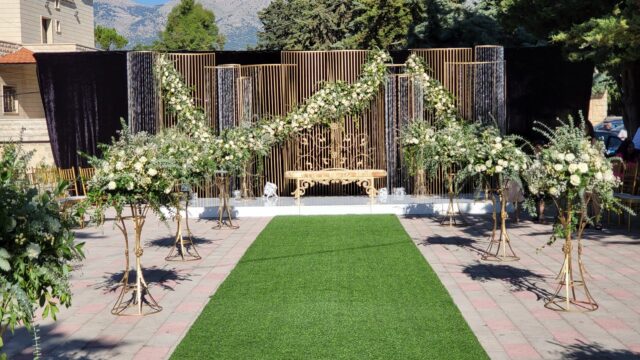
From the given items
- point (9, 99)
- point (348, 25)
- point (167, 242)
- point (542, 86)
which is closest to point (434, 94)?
point (542, 86)

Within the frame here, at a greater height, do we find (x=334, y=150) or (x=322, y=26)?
(x=322, y=26)

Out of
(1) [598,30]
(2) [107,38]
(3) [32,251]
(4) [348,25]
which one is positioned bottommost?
(3) [32,251]

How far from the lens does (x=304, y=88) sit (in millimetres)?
17578

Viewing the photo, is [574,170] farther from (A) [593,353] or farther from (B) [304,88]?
(B) [304,88]

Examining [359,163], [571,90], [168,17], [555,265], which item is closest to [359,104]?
[359,163]

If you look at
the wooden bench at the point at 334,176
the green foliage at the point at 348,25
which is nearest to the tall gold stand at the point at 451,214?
the wooden bench at the point at 334,176

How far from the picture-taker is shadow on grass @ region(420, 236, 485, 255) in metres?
11.3

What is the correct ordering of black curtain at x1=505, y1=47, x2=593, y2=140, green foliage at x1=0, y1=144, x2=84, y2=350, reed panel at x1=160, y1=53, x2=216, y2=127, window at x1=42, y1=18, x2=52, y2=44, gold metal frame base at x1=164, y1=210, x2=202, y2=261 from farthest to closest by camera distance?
window at x1=42, y1=18, x2=52, y2=44 < black curtain at x1=505, y1=47, x2=593, y2=140 < reed panel at x1=160, y1=53, x2=216, y2=127 < gold metal frame base at x1=164, y1=210, x2=202, y2=261 < green foliage at x1=0, y1=144, x2=84, y2=350

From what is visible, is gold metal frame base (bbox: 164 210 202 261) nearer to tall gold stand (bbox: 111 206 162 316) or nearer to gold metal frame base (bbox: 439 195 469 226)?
tall gold stand (bbox: 111 206 162 316)

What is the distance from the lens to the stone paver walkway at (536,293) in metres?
6.24

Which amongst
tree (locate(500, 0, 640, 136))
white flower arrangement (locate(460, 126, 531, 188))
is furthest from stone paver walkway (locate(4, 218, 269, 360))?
tree (locate(500, 0, 640, 136))

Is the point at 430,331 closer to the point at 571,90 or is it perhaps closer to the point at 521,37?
the point at 571,90

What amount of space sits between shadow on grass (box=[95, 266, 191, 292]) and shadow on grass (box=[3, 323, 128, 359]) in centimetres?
198

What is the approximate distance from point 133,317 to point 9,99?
74.8 feet
